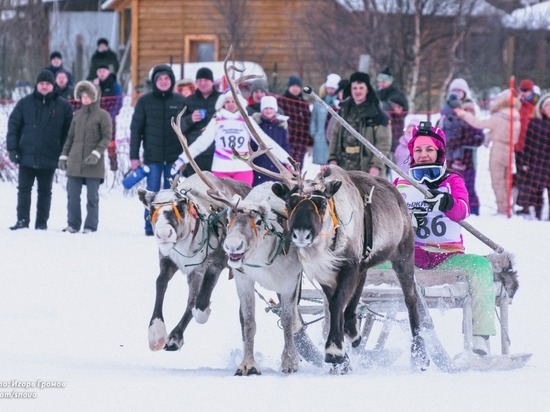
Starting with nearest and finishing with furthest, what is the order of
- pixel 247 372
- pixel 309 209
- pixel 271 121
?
pixel 309 209 → pixel 247 372 → pixel 271 121

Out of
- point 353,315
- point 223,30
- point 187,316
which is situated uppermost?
point 223,30

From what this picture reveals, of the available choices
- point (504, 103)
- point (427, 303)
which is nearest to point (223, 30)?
point (504, 103)

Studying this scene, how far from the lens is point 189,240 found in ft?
23.7

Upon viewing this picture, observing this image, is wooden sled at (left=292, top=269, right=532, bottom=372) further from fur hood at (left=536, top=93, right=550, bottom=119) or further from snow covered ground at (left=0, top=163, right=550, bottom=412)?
fur hood at (left=536, top=93, right=550, bottom=119)

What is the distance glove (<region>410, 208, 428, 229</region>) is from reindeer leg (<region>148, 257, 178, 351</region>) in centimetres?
141

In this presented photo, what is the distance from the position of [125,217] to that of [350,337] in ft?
25.0

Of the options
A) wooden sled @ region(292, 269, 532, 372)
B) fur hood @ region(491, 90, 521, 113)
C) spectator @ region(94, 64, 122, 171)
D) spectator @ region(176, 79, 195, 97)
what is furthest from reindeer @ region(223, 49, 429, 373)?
spectator @ region(94, 64, 122, 171)

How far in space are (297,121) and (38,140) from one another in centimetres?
373

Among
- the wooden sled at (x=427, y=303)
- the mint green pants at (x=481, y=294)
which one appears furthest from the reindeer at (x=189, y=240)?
the mint green pants at (x=481, y=294)

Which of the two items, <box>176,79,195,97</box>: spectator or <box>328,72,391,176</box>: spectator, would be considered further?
<box>176,79,195,97</box>: spectator

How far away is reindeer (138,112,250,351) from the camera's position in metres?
7.03

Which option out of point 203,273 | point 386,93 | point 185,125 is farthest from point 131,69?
point 203,273

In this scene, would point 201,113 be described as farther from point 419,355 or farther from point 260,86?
point 419,355

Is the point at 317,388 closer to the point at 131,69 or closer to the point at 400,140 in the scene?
the point at 400,140
